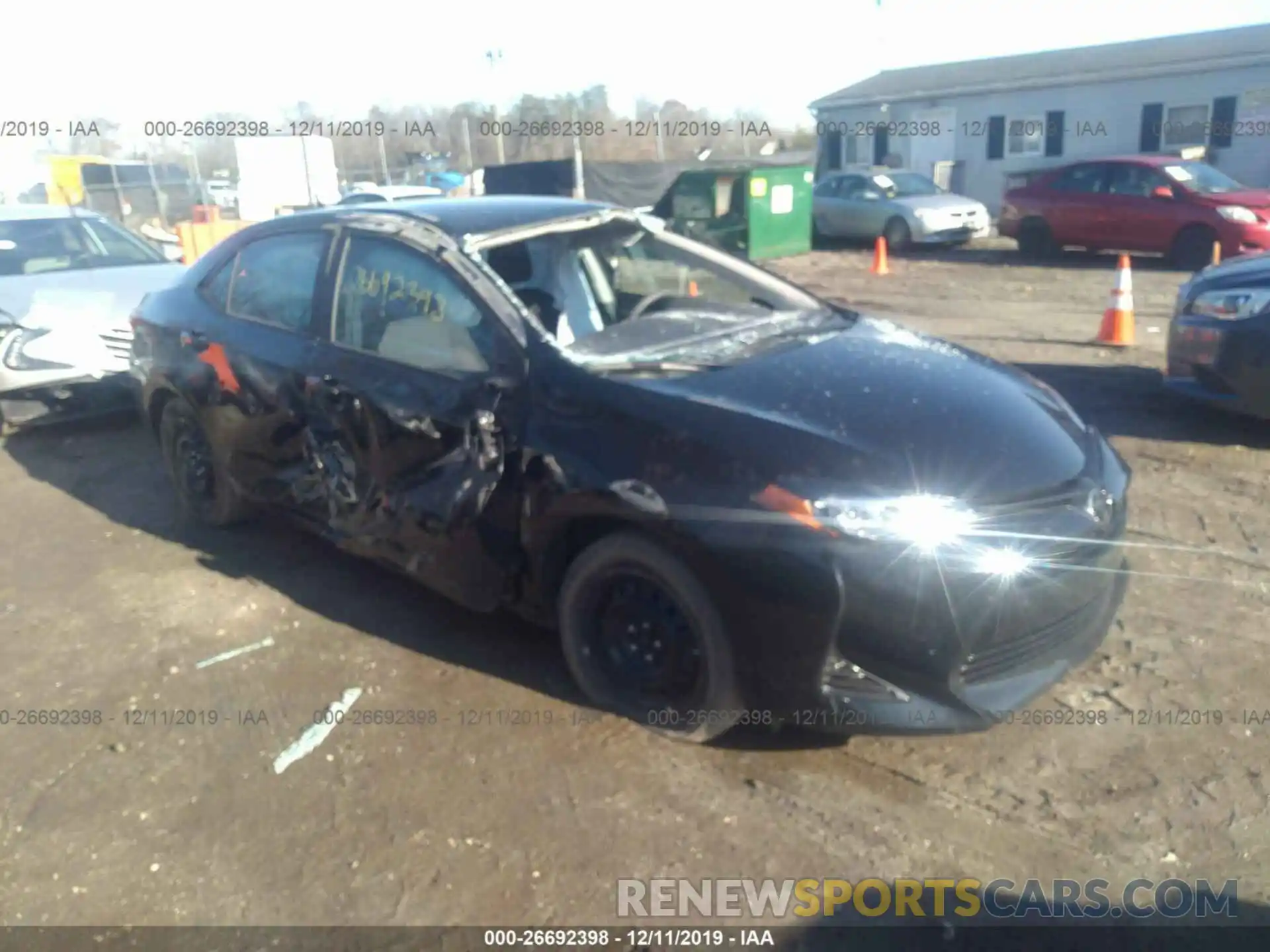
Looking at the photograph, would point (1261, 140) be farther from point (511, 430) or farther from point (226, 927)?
point (226, 927)

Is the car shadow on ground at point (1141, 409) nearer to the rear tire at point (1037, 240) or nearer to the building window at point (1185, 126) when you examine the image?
the rear tire at point (1037, 240)

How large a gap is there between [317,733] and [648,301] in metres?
2.05

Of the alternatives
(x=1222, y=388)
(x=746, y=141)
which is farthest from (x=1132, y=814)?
(x=746, y=141)

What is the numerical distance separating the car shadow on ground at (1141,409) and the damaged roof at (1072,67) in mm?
19304

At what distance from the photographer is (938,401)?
3.47 meters

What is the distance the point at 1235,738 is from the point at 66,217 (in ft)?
28.6

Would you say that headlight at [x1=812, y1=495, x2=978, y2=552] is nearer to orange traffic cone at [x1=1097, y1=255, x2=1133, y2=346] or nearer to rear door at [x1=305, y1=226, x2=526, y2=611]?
rear door at [x1=305, y1=226, x2=526, y2=611]

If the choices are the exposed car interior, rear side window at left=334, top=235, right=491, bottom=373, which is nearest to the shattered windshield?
the exposed car interior

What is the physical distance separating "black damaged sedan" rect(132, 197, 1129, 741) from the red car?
39.1 feet

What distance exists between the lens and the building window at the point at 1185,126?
24.3m

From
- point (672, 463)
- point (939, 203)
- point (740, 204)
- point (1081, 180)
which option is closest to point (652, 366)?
point (672, 463)

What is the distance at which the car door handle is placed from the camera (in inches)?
198

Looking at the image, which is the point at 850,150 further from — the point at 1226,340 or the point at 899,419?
the point at 899,419

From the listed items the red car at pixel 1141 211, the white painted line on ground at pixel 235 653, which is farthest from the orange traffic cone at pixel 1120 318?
the white painted line on ground at pixel 235 653
